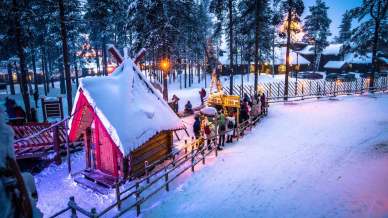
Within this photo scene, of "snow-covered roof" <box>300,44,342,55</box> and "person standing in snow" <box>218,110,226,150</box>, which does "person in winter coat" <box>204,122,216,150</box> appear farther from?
"snow-covered roof" <box>300,44,342,55</box>

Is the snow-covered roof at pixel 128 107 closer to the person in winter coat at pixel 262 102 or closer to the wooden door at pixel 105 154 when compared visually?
the wooden door at pixel 105 154

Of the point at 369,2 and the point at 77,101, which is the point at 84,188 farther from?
the point at 369,2

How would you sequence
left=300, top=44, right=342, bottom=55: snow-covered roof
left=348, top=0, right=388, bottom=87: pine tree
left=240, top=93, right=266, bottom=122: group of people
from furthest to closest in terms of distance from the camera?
left=300, top=44, right=342, bottom=55: snow-covered roof, left=348, top=0, right=388, bottom=87: pine tree, left=240, top=93, right=266, bottom=122: group of people

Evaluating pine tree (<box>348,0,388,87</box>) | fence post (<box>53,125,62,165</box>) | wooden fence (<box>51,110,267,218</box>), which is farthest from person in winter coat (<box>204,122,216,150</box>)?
pine tree (<box>348,0,388,87</box>)

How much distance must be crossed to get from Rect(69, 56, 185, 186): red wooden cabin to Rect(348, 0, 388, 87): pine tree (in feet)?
88.9

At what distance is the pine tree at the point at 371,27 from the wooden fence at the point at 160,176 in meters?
17.6

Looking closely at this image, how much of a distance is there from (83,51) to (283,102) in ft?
87.0

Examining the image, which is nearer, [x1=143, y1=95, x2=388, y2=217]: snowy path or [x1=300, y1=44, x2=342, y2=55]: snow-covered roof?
[x1=143, y1=95, x2=388, y2=217]: snowy path

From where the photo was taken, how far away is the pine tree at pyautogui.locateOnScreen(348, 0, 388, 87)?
1147 inches

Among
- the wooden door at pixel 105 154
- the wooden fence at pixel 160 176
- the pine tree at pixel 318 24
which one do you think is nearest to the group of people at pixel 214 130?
the wooden fence at pixel 160 176

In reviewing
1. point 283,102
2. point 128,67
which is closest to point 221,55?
point 283,102

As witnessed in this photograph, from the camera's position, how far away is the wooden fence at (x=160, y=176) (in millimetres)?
7391

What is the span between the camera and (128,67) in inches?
496

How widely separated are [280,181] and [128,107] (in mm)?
6362
